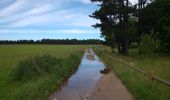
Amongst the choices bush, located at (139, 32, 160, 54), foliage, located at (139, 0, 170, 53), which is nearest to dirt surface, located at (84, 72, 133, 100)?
bush, located at (139, 32, 160, 54)

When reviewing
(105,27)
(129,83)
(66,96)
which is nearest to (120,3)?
(105,27)

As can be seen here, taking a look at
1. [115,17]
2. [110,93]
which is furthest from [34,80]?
[115,17]

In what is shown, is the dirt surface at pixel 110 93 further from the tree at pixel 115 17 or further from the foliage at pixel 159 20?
the tree at pixel 115 17

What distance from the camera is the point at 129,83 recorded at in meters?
18.8

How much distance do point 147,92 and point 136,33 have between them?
1608 inches

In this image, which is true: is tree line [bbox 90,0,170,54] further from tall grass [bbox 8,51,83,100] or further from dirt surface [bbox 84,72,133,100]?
dirt surface [bbox 84,72,133,100]

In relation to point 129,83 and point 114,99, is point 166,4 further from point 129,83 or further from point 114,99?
point 114,99

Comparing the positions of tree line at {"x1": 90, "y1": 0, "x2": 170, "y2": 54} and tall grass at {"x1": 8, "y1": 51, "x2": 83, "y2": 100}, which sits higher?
tree line at {"x1": 90, "y1": 0, "x2": 170, "y2": 54}

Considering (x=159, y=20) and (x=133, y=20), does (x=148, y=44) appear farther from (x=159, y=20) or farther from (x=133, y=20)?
(x=133, y=20)

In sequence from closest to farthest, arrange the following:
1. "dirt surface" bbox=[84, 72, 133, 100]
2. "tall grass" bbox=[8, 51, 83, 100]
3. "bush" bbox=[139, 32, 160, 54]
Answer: "dirt surface" bbox=[84, 72, 133, 100] → "tall grass" bbox=[8, 51, 83, 100] → "bush" bbox=[139, 32, 160, 54]

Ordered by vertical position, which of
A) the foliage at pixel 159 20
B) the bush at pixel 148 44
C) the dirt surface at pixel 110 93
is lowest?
the dirt surface at pixel 110 93

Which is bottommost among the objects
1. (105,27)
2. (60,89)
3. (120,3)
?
(60,89)

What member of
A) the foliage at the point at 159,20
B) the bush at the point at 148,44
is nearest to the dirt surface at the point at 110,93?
the bush at the point at 148,44

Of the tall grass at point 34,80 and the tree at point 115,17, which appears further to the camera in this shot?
the tree at point 115,17
